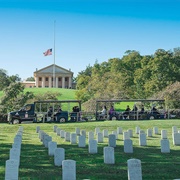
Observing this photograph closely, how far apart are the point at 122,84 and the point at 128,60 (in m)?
15.4

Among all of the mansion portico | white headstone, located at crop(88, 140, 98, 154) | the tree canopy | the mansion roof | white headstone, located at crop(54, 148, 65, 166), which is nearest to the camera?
white headstone, located at crop(54, 148, 65, 166)

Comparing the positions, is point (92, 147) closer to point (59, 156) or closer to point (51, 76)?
point (59, 156)

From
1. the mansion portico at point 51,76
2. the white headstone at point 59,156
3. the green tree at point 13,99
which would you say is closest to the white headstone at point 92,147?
the white headstone at point 59,156

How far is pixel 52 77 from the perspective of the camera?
5418 inches

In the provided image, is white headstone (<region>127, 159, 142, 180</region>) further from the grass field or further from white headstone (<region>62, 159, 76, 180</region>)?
white headstone (<region>62, 159, 76, 180</region>)

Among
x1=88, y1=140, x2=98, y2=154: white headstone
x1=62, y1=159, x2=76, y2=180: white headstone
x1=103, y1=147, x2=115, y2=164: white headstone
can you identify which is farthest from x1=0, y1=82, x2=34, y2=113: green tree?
x1=62, y1=159, x2=76, y2=180: white headstone

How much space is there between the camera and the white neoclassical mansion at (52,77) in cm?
13640

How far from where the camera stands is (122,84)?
58.6 metres

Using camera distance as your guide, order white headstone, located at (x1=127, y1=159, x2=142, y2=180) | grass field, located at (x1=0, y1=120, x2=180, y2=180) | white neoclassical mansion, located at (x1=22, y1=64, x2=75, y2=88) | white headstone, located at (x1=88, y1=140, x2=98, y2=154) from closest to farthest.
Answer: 1. white headstone, located at (x1=127, y1=159, x2=142, y2=180)
2. grass field, located at (x1=0, y1=120, x2=180, y2=180)
3. white headstone, located at (x1=88, y1=140, x2=98, y2=154)
4. white neoclassical mansion, located at (x1=22, y1=64, x2=75, y2=88)

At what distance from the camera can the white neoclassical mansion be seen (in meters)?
136

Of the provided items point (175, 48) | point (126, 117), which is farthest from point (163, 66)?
point (175, 48)

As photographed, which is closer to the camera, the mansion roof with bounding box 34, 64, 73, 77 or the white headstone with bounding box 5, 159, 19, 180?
the white headstone with bounding box 5, 159, 19, 180

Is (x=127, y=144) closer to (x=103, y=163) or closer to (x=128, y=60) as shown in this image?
(x=103, y=163)

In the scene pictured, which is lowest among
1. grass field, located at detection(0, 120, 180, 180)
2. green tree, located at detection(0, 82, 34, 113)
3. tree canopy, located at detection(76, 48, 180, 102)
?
grass field, located at detection(0, 120, 180, 180)
